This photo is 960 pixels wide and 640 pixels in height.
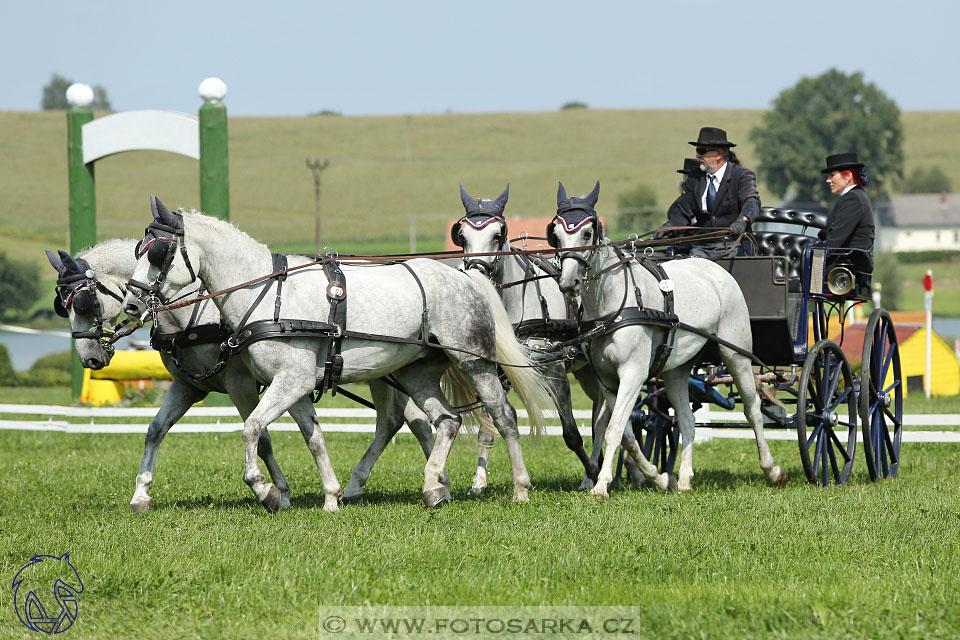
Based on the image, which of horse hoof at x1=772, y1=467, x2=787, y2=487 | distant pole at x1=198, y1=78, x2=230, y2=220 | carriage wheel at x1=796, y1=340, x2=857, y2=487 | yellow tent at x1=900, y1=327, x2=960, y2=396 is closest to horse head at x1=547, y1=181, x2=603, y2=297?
carriage wheel at x1=796, y1=340, x2=857, y2=487

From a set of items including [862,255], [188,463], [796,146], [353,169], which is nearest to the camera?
[862,255]

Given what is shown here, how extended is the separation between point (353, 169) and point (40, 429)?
244 ft

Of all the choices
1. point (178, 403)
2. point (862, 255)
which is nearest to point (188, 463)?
point (178, 403)

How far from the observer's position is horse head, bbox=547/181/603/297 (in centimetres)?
755

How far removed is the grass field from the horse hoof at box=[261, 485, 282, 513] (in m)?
0.10

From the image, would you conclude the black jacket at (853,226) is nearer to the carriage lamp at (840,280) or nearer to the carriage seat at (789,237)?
the carriage lamp at (840,280)

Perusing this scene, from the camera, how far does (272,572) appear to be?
5.68 m

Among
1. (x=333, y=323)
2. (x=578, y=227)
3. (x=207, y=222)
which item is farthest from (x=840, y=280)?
(x=207, y=222)

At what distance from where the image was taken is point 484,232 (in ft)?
27.7

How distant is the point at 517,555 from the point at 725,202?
453 cm

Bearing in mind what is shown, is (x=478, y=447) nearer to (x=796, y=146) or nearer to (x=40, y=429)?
(x=40, y=429)

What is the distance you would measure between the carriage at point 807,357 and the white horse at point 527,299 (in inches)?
34.2

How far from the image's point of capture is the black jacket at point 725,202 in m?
9.30

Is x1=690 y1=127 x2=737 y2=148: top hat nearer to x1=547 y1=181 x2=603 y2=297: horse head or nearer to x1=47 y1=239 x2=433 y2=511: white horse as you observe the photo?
x1=547 y1=181 x2=603 y2=297: horse head
